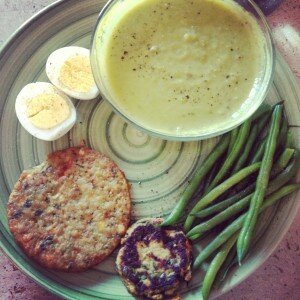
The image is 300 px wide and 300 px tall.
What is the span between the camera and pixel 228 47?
304cm

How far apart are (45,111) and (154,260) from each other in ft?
3.14

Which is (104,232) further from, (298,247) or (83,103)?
(298,247)

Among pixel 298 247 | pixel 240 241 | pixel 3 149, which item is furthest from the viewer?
pixel 298 247

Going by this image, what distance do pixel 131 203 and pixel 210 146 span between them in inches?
21.0

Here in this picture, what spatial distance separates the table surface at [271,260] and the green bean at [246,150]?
A: 57 centimetres

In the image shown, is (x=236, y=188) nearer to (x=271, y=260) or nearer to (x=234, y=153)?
(x=234, y=153)

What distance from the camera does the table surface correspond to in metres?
3.19

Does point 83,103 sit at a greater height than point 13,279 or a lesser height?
greater

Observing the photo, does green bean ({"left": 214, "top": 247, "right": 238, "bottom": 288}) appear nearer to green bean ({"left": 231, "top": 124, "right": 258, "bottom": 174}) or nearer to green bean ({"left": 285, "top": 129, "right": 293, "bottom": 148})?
green bean ({"left": 231, "top": 124, "right": 258, "bottom": 174})

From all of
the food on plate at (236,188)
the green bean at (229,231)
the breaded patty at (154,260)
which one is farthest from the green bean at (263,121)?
the breaded patty at (154,260)

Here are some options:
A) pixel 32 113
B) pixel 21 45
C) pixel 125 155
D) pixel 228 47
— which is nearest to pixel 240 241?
pixel 125 155

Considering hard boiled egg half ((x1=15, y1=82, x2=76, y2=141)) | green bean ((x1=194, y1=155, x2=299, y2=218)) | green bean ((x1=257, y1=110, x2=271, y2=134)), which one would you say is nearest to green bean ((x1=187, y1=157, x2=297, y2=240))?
green bean ((x1=194, y1=155, x2=299, y2=218))

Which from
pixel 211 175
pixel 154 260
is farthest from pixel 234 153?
pixel 154 260

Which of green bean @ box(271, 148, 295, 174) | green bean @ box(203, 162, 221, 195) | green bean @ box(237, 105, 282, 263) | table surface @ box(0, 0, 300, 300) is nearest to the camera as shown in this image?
green bean @ box(237, 105, 282, 263)
